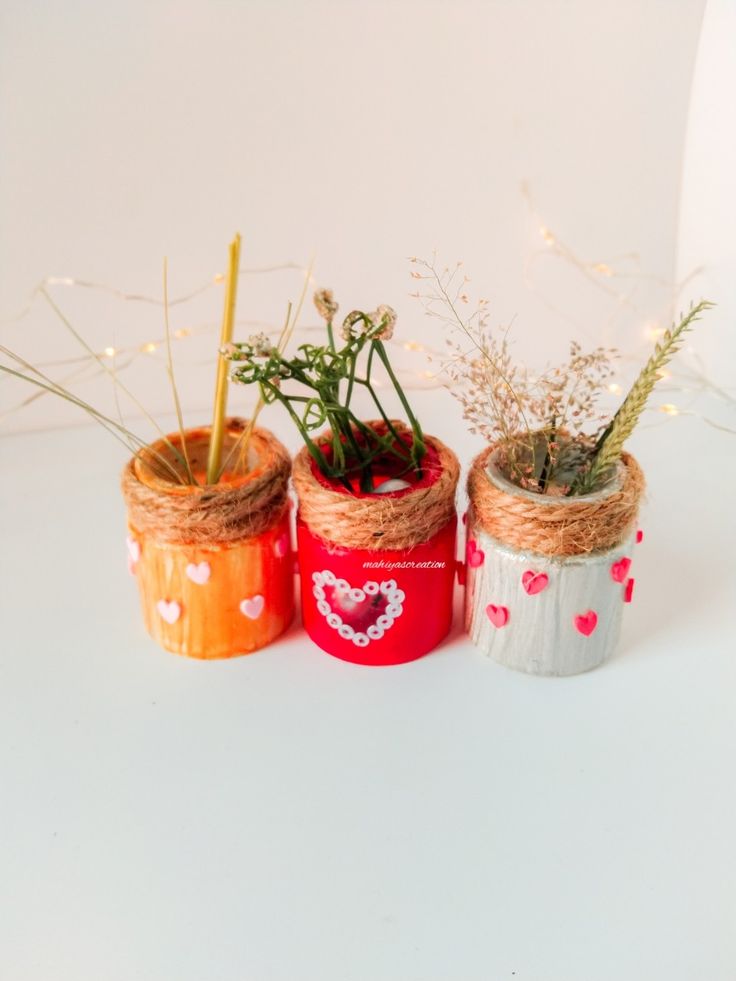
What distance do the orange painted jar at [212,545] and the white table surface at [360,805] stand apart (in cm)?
4

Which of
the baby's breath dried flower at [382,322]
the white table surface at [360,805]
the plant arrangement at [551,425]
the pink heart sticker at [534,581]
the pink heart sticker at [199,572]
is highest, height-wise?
the baby's breath dried flower at [382,322]

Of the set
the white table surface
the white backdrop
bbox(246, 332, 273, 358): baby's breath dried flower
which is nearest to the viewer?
the white table surface

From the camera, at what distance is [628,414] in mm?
1073

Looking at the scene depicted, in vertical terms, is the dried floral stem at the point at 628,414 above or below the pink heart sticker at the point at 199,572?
above

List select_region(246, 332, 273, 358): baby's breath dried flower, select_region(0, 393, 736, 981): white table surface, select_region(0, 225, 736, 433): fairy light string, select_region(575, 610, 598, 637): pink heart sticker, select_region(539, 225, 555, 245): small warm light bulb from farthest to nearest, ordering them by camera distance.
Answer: select_region(539, 225, 555, 245): small warm light bulb
select_region(0, 225, 736, 433): fairy light string
select_region(575, 610, 598, 637): pink heart sticker
select_region(246, 332, 273, 358): baby's breath dried flower
select_region(0, 393, 736, 981): white table surface

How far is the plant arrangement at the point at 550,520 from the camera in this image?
42.8 inches

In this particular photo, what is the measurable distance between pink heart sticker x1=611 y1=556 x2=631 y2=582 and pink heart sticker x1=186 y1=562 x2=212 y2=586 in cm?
44

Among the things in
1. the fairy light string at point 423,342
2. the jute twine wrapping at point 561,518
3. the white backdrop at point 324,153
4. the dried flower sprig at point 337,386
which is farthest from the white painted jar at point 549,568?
the white backdrop at point 324,153

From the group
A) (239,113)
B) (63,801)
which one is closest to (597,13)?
(239,113)

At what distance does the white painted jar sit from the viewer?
1090mm

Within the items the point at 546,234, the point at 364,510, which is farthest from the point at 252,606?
the point at 546,234

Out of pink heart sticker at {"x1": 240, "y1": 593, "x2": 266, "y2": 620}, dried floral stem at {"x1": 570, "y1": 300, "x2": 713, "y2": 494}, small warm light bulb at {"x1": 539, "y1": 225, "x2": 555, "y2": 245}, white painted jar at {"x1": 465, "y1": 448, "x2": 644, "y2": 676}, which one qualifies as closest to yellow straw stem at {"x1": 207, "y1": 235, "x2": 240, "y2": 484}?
pink heart sticker at {"x1": 240, "y1": 593, "x2": 266, "y2": 620}

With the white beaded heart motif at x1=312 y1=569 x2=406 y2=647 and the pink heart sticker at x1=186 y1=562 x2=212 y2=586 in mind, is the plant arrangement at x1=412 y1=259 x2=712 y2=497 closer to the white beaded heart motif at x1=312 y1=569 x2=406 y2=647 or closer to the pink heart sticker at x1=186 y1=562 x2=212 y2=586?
the white beaded heart motif at x1=312 y1=569 x2=406 y2=647

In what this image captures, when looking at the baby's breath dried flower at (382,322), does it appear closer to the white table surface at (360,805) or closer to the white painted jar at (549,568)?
the white painted jar at (549,568)
